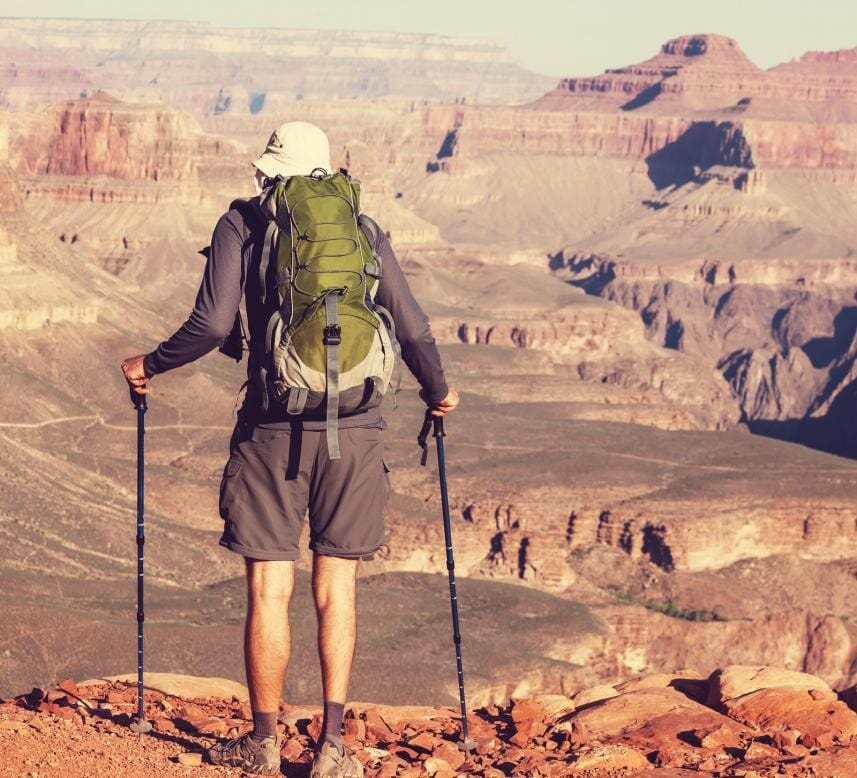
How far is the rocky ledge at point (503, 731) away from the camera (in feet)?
49.4

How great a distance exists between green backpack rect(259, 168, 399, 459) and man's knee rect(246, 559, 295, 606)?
1.16 m

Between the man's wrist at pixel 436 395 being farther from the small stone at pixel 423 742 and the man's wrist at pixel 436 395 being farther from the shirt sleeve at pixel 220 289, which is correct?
the small stone at pixel 423 742

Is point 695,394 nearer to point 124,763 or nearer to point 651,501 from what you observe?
point 651,501

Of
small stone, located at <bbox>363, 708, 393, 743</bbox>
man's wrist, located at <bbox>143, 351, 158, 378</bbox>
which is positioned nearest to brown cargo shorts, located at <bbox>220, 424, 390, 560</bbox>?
man's wrist, located at <bbox>143, 351, 158, 378</bbox>

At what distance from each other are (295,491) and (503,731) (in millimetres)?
4802

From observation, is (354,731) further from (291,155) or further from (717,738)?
(291,155)

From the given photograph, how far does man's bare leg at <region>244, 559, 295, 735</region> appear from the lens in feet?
48.4

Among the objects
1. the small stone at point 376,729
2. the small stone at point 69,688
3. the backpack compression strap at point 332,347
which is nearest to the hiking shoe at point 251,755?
the small stone at point 376,729

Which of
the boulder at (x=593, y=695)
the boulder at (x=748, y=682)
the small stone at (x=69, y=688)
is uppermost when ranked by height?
the small stone at (x=69, y=688)

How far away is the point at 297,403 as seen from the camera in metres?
14.0

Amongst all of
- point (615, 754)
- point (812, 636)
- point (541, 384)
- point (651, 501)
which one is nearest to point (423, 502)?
point (651, 501)

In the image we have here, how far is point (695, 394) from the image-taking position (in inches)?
6181

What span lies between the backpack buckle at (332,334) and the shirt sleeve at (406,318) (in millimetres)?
Result: 797

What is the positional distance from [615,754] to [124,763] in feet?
15.1
